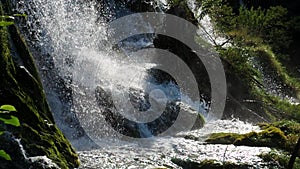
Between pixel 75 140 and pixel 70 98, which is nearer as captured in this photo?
pixel 75 140

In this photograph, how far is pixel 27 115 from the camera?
432cm

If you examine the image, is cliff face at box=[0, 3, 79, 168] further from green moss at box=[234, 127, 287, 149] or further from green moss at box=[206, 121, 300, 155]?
green moss at box=[234, 127, 287, 149]

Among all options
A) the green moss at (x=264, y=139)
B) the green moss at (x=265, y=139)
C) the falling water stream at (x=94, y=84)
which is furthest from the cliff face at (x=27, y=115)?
the green moss at (x=265, y=139)

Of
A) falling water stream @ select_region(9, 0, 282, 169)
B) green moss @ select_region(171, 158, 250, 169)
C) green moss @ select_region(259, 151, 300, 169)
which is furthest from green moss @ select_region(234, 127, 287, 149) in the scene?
green moss @ select_region(171, 158, 250, 169)

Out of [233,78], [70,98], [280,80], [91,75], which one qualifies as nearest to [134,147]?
[70,98]

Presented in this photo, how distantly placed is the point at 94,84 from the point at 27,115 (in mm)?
3489

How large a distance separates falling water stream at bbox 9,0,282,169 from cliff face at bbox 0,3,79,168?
1.64 ft

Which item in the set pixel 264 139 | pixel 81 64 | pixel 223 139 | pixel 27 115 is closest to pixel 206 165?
pixel 223 139

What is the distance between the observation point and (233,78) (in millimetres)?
11406

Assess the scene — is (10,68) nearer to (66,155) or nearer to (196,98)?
(66,155)

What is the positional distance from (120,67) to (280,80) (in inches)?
284

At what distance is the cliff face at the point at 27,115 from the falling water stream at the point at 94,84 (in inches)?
19.7

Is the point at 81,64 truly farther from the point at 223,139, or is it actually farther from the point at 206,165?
the point at 206,165

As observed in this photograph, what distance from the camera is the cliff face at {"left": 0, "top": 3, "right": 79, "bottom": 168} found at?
4.02 metres
